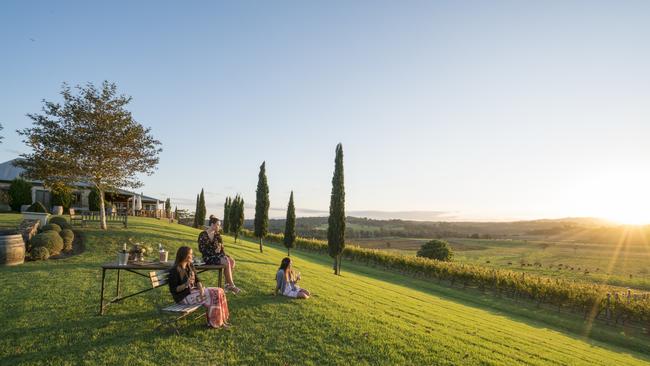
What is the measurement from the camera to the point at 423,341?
26.4 feet

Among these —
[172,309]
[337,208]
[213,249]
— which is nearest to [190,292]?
[172,309]

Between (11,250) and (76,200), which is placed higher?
(76,200)

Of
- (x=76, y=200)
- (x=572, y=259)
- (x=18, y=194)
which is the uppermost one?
(x=18, y=194)

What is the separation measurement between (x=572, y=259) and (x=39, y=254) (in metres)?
73.2

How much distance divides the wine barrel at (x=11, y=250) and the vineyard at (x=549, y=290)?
28492mm

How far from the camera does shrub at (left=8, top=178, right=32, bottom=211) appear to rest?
3409 centimetres

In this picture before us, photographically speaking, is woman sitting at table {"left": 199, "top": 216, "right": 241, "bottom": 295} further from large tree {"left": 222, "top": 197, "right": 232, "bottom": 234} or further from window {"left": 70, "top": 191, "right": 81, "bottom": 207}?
large tree {"left": 222, "top": 197, "right": 232, "bottom": 234}

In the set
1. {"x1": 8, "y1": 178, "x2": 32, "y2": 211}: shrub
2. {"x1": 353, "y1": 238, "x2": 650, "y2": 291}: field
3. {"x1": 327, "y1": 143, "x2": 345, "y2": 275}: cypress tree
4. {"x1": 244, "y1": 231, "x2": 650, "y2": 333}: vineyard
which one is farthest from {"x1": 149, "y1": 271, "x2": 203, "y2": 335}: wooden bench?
{"x1": 353, "y1": 238, "x2": 650, "y2": 291}: field

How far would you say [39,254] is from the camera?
14.9m

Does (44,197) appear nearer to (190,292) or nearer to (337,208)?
(337,208)

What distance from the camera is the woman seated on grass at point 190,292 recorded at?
7.49 m

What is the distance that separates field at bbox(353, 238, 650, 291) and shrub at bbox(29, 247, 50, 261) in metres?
48.4

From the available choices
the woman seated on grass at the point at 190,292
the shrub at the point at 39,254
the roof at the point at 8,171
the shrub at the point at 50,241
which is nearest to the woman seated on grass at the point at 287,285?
the woman seated on grass at the point at 190,292

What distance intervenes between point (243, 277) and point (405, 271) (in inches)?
1049
